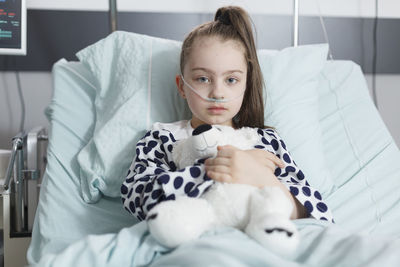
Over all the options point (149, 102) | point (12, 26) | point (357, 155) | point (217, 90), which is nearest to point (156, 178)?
point (217, 90)

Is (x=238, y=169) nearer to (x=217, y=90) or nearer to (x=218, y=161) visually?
(x=218, y=161)

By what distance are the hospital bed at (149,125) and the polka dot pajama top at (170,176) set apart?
0.30 ft

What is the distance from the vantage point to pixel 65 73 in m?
1.57

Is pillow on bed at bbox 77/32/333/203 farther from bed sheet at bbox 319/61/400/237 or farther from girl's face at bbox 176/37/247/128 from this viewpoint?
girl's face at bbox 176/37/247/128

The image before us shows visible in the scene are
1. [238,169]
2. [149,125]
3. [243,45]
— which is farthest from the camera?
[149,125]

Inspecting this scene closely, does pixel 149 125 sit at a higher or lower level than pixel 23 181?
higher

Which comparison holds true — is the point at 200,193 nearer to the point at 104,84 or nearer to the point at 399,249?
the point at 399,249

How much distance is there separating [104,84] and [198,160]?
0.55m

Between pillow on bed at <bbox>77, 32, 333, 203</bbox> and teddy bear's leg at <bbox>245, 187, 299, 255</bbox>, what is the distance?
1.61 ft

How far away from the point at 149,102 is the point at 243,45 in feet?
1.14

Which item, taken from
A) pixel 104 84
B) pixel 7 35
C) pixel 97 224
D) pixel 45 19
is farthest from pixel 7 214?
pixel 45 19

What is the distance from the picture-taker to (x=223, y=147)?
42.6 inches

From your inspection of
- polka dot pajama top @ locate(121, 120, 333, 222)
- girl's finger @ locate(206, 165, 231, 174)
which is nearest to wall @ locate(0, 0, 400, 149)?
polka dot pajama top @ locate(121, 120, 333, 222)

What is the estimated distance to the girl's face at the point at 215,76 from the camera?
4.01 feet
